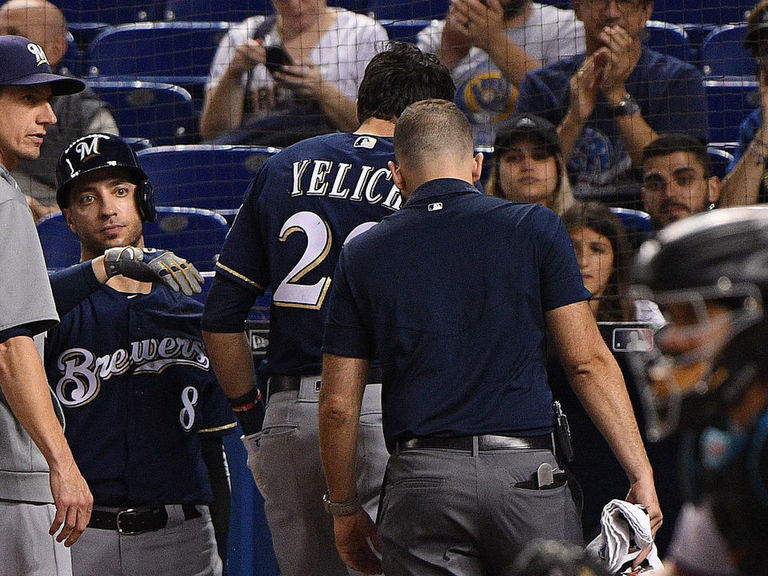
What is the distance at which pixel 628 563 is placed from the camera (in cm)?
229

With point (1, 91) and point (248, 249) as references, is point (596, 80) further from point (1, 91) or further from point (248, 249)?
point (1, 91)

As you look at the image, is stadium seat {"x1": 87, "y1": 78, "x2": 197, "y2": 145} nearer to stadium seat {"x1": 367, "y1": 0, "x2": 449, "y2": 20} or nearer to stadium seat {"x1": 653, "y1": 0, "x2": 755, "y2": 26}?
stadium seat {"x1": 367, "y1": 0, "x2": 449, "y2": 20}

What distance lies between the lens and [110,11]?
6609 mm

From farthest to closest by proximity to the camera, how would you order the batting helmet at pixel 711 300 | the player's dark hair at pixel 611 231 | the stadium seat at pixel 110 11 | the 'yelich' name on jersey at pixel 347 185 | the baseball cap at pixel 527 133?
1. the stadium seat at pixel 110 11
2. the baseball cap at pixel 527 133
3. the player's dark hair at pixel 611 231
4. the 'yelich' name on jersey at pixel 347 185
5. the batting helmet at pixel 711 300

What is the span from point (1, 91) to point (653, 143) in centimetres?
250

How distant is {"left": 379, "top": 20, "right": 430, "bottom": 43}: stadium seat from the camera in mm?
5734

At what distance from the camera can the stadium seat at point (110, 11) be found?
254 inches

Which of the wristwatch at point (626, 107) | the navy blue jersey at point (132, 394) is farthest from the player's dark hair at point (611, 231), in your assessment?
the navy blue jersey at point (132, 394)

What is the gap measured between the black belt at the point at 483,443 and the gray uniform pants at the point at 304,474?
41 cm

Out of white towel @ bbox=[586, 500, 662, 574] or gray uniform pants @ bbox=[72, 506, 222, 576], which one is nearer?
white towel @ bbox=[586, 500, 662, 574]

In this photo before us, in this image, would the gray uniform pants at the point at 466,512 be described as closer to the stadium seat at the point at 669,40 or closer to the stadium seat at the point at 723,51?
the stadium seat at the point at 669,40

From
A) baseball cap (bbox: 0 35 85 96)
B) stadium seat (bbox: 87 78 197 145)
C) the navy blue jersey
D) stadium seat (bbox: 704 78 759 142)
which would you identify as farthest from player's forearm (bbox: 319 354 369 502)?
stadium seat (bbox: 87 78 197 145)

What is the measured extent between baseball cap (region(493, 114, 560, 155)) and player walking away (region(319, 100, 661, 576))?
188 cm

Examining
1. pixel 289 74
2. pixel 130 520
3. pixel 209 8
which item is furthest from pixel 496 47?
pixel 130 520
